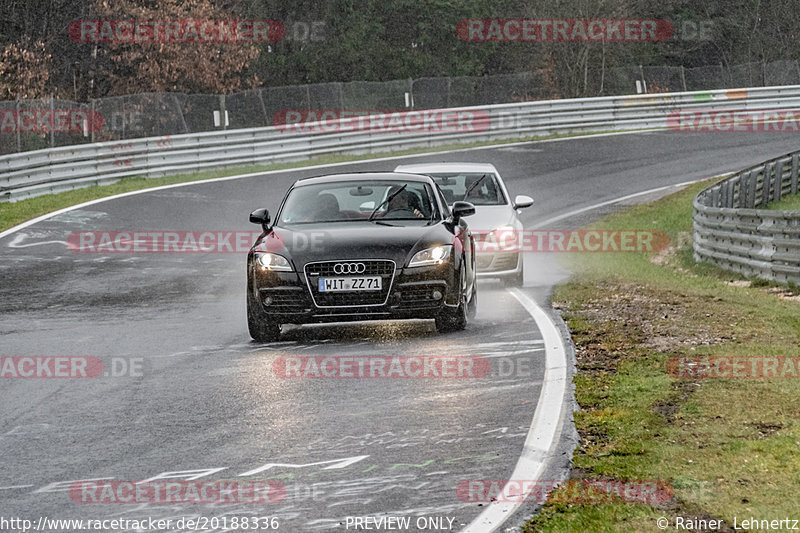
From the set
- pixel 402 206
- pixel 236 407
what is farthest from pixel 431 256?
pixel 236 407

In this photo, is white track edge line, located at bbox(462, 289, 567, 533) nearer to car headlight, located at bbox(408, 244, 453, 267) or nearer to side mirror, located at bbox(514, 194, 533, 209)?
car headlight, located at bbox(408, 244, 453, 267)

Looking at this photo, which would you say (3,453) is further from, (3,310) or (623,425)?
(3,310)

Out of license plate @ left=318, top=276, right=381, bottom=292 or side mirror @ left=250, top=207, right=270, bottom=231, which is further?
side mirror @ left=250, top=207, right=270, bottom=231

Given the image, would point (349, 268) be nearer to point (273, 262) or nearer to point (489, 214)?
point (273, 262)

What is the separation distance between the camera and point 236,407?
881 cm

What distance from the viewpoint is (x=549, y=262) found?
20.7 meters

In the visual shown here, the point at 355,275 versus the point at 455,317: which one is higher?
the point at 355,275

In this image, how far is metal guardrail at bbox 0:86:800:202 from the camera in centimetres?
2844

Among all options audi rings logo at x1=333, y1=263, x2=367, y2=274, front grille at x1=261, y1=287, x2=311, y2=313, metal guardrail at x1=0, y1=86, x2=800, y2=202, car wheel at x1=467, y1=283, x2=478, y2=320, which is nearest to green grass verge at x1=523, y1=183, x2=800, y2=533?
car wheel at x1=467, y1=283, x2=478, y2=320

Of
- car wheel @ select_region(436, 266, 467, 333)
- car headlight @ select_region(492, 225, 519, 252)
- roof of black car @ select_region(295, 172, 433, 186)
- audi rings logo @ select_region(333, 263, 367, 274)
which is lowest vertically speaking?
car wheel @ select_region(436, 266, 467, 333)

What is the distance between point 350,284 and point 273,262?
2.49ft

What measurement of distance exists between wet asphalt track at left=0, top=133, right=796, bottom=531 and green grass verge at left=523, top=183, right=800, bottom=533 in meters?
0.36

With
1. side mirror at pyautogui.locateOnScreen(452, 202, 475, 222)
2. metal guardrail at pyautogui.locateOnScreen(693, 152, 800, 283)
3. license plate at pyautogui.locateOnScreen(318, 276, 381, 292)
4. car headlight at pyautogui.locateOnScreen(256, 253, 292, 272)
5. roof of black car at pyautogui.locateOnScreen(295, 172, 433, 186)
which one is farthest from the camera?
metal guardrail at pyautogui.locateOnScreen(693, 152, 800, 283)

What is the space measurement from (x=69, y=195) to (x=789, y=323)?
1914 cm
